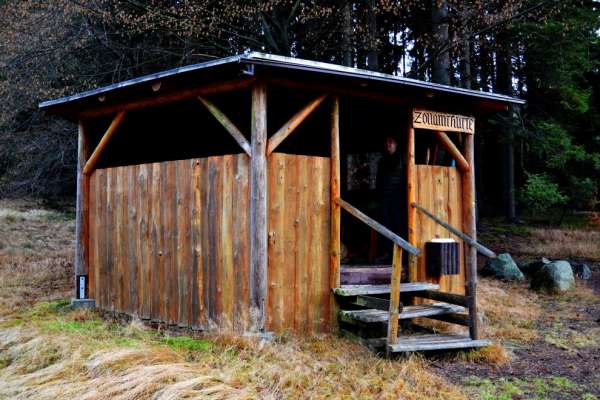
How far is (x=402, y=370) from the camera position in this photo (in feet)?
18.5

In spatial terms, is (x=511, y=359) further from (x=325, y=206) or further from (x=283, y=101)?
(x=283, y=101)

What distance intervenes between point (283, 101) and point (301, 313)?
384 cm

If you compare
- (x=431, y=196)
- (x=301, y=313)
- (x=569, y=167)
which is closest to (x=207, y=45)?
(x=431, y=196)

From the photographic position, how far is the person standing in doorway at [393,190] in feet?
27.5

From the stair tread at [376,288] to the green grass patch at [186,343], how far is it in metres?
1.76

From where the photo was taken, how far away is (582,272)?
1326 cm

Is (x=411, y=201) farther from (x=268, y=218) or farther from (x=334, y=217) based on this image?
(x=268, y=218)

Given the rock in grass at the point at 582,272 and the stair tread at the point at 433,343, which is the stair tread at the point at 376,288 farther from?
the rock in grass at the point at 582,272

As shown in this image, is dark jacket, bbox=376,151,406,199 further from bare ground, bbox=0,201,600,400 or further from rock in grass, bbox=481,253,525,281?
rock in grass, bbox=481,253,525,281

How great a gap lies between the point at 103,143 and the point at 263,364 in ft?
15.5

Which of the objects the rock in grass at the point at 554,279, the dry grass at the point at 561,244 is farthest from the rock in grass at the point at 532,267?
the dry grass at the point at 561,244

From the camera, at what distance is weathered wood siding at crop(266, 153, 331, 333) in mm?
6758

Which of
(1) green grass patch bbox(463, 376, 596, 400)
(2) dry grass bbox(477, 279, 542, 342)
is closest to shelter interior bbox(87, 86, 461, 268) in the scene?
(2) dry grass bbox(477, 279, 542, 342)

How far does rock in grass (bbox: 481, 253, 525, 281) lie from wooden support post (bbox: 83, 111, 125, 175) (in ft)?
29.3
